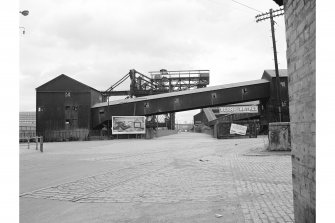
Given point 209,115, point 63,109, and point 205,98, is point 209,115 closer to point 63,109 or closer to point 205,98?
point 205,98

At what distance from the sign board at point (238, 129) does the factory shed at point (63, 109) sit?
20684 mm

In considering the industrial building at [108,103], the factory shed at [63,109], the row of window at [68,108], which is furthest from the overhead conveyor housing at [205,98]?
the row of window at [68,108]

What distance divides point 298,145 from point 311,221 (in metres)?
0.91

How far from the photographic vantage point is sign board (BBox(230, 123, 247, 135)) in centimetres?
3475

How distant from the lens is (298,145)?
153 inches

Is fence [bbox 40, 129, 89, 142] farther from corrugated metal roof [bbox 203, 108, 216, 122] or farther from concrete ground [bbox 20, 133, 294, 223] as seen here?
concrete ground [bbox 20, 133, 294, 223]

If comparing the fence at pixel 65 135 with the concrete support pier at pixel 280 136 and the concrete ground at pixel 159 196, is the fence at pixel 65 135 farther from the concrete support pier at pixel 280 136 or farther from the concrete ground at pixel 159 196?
the concrete ground at pixel 159 196

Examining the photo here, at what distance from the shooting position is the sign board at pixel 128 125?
4125 centimetres

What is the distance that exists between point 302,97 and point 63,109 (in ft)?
144

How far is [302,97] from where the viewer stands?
12.1ft

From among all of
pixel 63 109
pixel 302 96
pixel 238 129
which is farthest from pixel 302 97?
pixel 63 109

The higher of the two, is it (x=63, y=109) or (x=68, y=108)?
(x=68, y=108)

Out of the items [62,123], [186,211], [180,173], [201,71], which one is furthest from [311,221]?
[201,71]

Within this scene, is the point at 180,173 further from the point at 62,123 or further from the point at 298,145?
the point at 62,123
